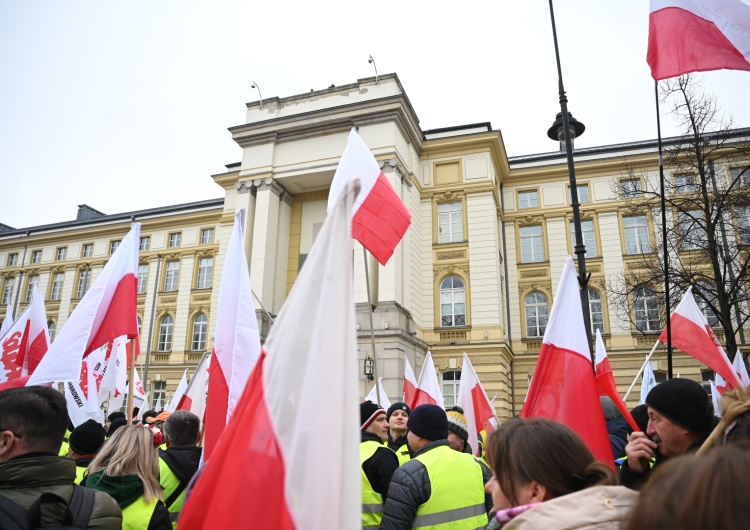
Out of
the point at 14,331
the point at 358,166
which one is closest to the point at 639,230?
the point at 358,166

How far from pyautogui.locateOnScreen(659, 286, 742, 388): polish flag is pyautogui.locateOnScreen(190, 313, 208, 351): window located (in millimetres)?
26094

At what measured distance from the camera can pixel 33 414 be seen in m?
2.37

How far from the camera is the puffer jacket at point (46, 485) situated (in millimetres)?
2117

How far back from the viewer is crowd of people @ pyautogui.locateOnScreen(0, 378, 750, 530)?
94cm

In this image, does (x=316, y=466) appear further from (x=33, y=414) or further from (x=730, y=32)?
(x=730, y=32)

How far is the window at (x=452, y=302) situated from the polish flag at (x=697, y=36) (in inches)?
716

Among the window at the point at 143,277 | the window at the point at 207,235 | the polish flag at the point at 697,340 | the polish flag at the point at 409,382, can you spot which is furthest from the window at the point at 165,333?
the polish flag at the point at 697,340

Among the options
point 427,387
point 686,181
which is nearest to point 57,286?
point 427,387

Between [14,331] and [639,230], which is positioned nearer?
[14,331]

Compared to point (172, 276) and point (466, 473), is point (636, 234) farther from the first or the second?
point (172, 276)

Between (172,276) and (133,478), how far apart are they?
31785mm

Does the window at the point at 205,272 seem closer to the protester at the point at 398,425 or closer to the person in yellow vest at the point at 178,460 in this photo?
the protester at the point at 398,425

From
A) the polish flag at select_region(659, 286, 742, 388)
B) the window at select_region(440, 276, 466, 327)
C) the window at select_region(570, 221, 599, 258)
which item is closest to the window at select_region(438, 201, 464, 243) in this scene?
the window at select_region(440, 276, 466, 327)

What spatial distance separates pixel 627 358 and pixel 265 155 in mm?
18660
